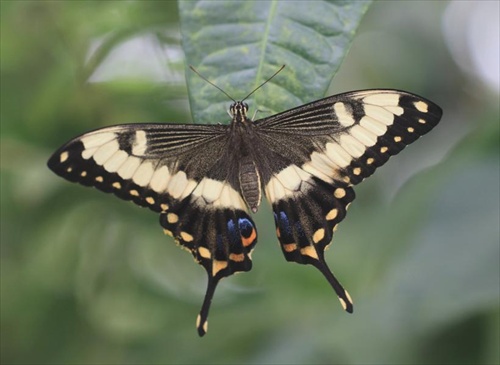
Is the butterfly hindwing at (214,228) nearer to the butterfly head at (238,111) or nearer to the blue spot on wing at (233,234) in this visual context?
the blue spot on wing at (233,234)

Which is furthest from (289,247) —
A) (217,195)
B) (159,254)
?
(159,254)

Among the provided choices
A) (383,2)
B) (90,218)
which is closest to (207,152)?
(90,218)

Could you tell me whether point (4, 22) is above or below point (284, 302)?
above

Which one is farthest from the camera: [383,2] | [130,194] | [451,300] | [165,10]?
[383,2]

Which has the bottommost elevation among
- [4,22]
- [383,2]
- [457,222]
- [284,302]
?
[284,302]

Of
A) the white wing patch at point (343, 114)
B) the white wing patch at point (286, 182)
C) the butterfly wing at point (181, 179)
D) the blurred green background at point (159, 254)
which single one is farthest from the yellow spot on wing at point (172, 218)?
the blurred green background at point (159, 254)

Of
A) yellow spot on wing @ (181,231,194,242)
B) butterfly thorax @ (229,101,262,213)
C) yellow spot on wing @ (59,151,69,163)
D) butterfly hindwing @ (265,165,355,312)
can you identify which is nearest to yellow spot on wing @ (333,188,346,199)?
butterfly hindwing @ (265,165,355,312)

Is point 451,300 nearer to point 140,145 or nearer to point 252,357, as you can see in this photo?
point 252,357

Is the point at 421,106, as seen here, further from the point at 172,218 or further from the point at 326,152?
the point at 172,218
